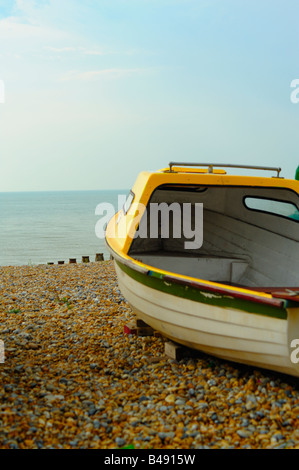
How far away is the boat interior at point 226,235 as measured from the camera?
23.0 ft

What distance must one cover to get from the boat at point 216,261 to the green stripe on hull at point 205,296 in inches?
0.4

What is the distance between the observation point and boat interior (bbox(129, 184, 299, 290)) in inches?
276

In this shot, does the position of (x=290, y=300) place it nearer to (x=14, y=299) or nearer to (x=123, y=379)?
(x=123, y=379)

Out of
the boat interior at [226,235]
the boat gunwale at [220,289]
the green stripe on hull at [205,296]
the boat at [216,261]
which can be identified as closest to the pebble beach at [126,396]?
the boat at [216,261]

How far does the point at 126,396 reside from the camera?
16.4 feet

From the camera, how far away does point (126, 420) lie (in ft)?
14.8

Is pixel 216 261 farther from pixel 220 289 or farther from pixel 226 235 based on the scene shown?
pixel 220 289

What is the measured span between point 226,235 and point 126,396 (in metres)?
3.77

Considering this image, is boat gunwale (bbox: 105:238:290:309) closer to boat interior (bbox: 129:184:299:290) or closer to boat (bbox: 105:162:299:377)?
boat (bbox: 105:162:299:377)

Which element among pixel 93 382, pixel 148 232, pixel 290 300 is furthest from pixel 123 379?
pixel 148 232

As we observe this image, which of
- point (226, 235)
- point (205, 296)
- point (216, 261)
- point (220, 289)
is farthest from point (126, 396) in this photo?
point (226, 235)

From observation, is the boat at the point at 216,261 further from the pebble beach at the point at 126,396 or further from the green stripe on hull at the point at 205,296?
the pebble beach at the point at 126,396
